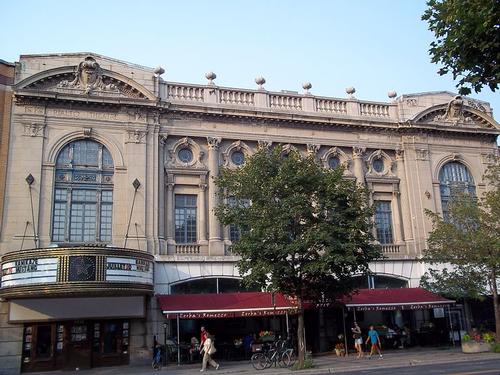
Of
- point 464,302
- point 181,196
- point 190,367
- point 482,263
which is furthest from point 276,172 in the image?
point 464,302

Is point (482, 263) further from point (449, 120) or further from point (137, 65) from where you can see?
point (137, 65)

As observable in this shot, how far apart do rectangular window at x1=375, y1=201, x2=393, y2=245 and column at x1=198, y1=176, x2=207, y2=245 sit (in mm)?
10804

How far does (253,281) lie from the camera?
2233cm

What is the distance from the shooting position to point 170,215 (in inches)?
1123

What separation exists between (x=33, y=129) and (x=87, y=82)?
378 centimetres

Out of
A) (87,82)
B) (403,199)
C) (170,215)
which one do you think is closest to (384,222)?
(403,199)

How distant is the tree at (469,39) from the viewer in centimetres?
912

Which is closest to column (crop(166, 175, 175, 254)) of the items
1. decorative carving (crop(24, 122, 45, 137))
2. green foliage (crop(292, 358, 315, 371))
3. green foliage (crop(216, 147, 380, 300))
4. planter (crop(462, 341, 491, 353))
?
green foliage (crop(216, 147, 380, 300))

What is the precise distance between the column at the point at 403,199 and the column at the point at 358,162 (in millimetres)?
2677

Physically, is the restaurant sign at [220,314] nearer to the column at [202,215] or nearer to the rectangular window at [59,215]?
the column at [202,215]

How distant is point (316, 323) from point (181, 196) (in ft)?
34.5

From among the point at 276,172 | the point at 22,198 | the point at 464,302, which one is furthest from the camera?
the point at 464,302

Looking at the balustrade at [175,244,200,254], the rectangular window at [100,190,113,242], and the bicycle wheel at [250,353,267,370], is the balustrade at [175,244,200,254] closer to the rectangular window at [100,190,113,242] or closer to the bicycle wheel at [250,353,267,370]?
the rectangular window at [100,190,113,242]

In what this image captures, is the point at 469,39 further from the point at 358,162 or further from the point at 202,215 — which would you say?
the point at 358,162
